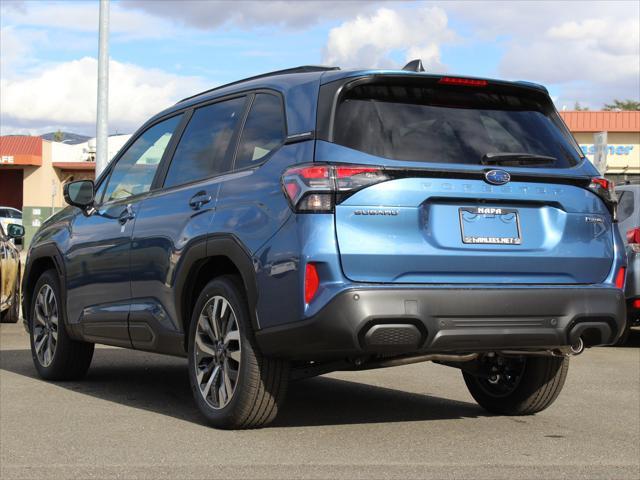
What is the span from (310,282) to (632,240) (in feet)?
23.8

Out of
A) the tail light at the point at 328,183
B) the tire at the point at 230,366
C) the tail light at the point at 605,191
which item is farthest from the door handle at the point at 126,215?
the tail light at the point at 605,191

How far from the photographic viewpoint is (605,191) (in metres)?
6.43

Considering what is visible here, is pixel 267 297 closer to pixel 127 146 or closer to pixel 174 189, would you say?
pixel 174 189

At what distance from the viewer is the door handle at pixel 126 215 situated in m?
7.75

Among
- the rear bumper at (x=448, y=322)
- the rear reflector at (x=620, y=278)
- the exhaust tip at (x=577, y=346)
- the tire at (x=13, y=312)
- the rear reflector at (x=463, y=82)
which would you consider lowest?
the tire at (x=13, y=312)

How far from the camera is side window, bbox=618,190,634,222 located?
12.4 metres

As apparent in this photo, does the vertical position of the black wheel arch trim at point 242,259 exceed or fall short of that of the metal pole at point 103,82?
it falls short

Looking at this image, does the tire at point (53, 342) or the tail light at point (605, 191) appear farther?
the tire at point (53, 342)

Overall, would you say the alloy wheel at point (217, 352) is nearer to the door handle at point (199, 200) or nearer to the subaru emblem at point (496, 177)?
the door handle at point (199, 200)

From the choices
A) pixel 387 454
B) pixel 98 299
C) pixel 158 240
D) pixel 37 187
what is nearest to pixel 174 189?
pixel 158 240

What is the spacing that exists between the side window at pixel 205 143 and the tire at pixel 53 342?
188 cm

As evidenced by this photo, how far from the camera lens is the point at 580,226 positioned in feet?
20.5

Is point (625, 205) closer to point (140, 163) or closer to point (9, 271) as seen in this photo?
point (140, 163)

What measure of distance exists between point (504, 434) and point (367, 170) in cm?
182
